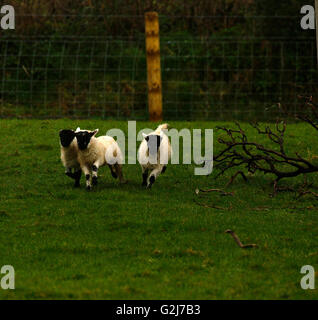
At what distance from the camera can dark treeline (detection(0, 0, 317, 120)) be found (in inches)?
720

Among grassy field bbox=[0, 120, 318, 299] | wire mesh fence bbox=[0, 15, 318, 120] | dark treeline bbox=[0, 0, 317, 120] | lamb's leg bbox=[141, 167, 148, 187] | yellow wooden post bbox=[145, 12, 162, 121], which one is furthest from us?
dark treeline bbox=[0, 0, 317, 120]

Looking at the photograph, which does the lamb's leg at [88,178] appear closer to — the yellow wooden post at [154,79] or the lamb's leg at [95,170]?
the lamb's leg at [95,170]

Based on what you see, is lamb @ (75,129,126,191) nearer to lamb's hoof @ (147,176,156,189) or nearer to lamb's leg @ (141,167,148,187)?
lamb's leg @ (141,167,148,187)

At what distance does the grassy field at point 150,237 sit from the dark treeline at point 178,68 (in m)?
5.92

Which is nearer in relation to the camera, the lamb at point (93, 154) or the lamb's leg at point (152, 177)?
the lamb at point (93, 154)

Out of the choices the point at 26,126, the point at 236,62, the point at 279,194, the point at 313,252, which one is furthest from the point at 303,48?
the point at 313,252

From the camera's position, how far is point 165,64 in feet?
64.6

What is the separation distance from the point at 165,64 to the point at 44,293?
45.0 ft

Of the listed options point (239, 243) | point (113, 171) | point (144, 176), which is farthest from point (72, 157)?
point (239, 243)

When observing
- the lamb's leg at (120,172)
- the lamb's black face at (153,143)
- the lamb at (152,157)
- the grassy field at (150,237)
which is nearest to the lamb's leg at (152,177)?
the lamb at (152,157)

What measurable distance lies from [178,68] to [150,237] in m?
11.6

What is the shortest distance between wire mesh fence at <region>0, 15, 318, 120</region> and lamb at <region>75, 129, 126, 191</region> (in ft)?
20.6

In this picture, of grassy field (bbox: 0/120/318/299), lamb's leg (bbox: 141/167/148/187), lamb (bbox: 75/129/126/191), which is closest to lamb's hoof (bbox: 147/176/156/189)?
grassy field (bbox: 0/120/318/299)

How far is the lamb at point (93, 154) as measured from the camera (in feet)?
35.8
